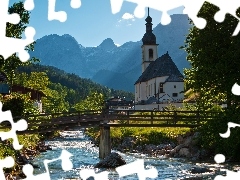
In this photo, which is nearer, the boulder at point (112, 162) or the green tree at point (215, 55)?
the boulder at point (112, 162)

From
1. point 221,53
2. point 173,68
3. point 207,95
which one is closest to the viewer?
point 221,53

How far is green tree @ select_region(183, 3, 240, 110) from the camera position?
3027 cm

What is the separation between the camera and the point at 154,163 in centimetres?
3183

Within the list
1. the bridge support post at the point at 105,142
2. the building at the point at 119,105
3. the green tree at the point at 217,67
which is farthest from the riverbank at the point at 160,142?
the building at the point at 119,105

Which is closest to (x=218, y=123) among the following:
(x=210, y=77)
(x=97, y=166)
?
(x=210, y=77)

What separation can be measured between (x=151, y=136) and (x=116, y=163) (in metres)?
17.0

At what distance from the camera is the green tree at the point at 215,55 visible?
30266 millimetres

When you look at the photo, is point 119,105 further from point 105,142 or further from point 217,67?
point 217,67

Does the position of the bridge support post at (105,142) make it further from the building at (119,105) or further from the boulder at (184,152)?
the building at (119,105)

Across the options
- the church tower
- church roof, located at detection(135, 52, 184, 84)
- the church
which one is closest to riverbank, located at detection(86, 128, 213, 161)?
the church

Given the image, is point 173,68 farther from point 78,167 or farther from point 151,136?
point 78,167

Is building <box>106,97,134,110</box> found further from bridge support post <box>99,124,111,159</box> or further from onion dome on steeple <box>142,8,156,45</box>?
bridge support post <box>99,124,111,159</box>

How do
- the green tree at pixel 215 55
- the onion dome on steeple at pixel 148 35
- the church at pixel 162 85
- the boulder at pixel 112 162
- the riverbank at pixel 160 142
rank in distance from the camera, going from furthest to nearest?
the onion dome on steeple at pixel 148 35 → the church at pixel 162 85 → the riverbank at pixel 160 142 → the green tree at pixel 215 55 → the boulder at pixel 112 162

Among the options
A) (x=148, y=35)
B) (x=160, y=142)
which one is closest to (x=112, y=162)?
(x=160, y=142)
